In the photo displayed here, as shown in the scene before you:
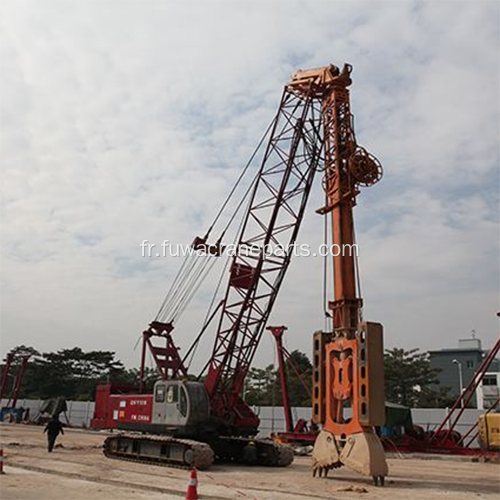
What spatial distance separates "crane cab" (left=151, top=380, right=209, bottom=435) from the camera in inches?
724

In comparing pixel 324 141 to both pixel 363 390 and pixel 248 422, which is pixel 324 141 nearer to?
pixel 363 390

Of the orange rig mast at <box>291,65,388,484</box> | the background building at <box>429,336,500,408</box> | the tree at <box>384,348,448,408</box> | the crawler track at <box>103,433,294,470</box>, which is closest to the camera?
the orange rig mast at <box>291,65,388,484</box>

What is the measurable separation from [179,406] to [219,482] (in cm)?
460

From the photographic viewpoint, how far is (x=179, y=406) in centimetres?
1870

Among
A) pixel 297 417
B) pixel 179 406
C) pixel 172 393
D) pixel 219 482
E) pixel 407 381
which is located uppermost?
pixel 407 381

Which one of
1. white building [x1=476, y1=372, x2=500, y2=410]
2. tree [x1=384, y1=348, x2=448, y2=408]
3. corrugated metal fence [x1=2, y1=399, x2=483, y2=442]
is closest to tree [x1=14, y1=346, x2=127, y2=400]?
corrugated metal fence [x1=2, y1=399, x2=483, y2=442]

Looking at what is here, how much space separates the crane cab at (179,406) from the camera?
1839 cm

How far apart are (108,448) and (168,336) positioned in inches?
201

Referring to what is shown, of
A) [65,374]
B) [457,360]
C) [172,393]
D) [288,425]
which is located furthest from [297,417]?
[457,360]

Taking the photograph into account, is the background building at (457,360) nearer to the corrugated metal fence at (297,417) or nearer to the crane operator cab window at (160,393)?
the corrugated metal fence at (297,417)

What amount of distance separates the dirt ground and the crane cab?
143cm

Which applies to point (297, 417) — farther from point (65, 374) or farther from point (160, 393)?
point (65, 374)

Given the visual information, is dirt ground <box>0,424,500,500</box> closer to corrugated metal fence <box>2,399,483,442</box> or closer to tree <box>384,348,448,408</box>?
corrugated metal fence <box>2,399,483,442</box>

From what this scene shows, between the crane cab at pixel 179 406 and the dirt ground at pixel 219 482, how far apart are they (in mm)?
1435
